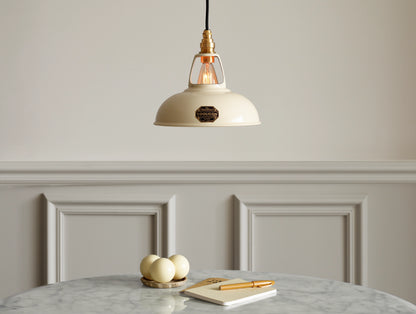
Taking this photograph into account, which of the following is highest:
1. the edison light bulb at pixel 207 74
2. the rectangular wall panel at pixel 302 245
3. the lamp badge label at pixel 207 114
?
the edison light bulb at pixel 207 74

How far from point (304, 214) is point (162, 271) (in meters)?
1.16

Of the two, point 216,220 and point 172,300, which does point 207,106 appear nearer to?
point 172,300

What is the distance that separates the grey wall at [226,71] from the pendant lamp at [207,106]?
1.16m

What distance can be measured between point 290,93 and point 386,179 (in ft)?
1.77

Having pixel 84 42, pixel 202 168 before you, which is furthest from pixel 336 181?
pixel 84 42

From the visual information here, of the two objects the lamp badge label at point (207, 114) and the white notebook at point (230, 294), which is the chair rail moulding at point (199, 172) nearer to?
the white notebook at point (230, 294)

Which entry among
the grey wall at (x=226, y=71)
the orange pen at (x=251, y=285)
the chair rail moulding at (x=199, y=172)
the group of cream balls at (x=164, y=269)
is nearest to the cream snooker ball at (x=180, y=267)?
the group of cream balls at (x=164, y=269)

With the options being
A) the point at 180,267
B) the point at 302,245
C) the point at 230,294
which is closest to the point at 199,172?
the point at 302,245

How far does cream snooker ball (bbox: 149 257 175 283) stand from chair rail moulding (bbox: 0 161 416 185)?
3.20 feet

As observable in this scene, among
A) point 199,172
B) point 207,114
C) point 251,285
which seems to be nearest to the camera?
point 207,114

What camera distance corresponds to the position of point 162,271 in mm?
1550

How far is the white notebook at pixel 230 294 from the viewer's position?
1.44m

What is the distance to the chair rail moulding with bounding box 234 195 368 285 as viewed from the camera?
2.56 meters

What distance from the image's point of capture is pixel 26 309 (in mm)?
1402
